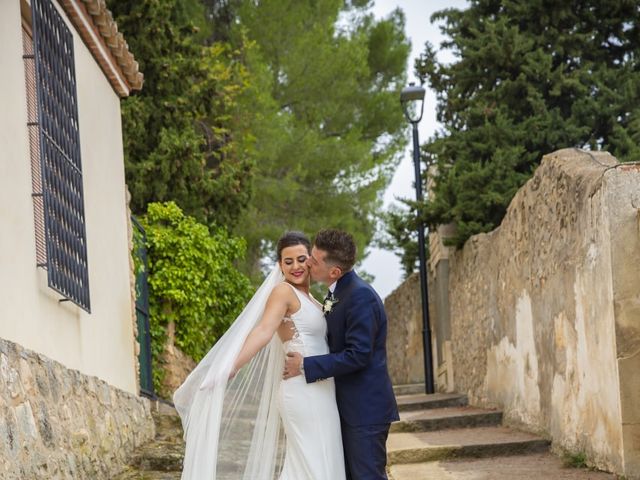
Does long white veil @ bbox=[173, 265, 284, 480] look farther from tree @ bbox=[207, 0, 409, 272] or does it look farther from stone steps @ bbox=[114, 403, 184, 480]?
tree @ bbox=[207, 0, 409, 272]

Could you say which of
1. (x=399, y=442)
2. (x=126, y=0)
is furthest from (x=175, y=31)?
(x=399, y=442)

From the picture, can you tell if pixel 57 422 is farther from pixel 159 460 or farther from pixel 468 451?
pixel 468 451

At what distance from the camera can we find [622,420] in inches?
287

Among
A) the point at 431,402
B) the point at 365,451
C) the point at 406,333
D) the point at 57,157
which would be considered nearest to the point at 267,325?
the point at 365,451

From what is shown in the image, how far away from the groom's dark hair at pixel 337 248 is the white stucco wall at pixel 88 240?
6.38 ft

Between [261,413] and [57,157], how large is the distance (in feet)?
9.66

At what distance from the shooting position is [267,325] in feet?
18.1

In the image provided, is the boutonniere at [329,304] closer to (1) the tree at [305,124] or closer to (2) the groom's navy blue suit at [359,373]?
(2) the groom's navy blue suit at [359,373]

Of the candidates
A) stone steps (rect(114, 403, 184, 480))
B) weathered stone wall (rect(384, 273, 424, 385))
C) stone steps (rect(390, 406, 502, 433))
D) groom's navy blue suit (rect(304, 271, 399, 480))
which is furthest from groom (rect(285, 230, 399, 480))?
weathered stone wall (rect(384, 273, 424, 385))

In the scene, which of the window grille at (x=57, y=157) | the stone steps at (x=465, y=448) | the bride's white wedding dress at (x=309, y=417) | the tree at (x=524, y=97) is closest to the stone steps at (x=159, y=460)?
the window grille at (x=57, y=157)

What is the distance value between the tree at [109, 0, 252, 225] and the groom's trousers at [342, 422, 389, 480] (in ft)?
31.2

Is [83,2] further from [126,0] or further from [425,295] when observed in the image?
[425,295]

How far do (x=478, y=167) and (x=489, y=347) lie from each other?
101 inches

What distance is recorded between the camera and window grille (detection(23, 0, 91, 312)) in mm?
7180
